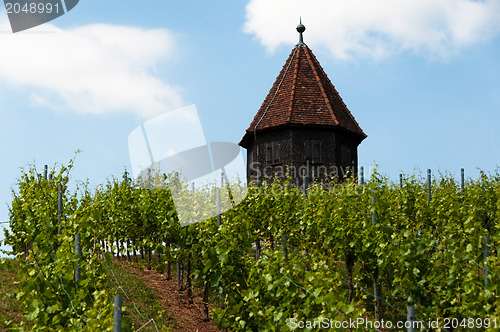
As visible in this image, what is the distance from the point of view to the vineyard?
650 cm

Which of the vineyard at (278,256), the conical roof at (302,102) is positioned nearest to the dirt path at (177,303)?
the vineyard at (278,256)

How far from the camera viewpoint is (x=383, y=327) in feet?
34.3

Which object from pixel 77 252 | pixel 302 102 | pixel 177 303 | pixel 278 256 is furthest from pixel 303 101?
pixel 77 252

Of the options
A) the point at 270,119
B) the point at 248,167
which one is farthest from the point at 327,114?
the point at 248,167

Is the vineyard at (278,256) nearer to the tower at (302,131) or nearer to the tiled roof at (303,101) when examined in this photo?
the tower at (302,131)

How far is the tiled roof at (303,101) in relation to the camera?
2175 centimetres

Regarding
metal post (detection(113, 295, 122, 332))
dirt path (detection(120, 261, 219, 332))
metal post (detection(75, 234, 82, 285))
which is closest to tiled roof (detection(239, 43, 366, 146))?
dirt path (detection(120, 261, 219, 332))

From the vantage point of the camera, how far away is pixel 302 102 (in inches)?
883

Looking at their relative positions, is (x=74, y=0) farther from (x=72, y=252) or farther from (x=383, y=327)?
(x=383, y=327)

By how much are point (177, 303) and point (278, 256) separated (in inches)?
223

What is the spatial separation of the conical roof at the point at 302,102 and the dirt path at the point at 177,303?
10238mm

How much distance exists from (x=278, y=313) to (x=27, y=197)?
776cm

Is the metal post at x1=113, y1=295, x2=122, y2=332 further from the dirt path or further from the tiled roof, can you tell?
the tiled roof

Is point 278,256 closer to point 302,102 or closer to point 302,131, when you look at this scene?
point 302,131
